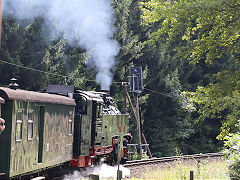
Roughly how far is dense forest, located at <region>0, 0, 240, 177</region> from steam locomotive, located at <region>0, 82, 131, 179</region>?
3.14 meters

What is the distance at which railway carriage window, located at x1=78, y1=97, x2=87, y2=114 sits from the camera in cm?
1566

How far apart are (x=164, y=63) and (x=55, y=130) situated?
969 inches

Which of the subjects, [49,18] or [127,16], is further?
[127,16]

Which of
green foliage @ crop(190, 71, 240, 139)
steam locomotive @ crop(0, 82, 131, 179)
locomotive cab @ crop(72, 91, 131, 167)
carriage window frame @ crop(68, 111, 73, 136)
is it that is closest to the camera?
steam locomotive @ crop(0, 82, 131, 179)

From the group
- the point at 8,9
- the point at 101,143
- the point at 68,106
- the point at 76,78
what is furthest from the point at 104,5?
the point at 68,106

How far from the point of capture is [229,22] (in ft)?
49.8

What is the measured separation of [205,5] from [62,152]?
6642mm

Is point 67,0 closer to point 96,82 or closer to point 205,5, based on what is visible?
point 96,82

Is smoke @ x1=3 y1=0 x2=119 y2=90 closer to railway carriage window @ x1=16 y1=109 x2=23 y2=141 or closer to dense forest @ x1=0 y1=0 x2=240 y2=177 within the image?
dense forest @ x1=0 y1=0 x2=240 y2=177

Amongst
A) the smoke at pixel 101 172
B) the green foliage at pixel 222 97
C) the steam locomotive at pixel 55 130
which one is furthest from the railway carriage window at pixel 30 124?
the green foliage at pixel 222 97

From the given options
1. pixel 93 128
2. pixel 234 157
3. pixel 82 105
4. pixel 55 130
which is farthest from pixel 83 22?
pixel 234 157

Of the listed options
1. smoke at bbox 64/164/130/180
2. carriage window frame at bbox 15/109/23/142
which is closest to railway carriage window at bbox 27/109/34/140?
carriage window frame at bbox 15/109/23/142

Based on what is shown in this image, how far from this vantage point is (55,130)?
44.0 ft

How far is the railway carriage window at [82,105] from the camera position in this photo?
15663 millimetres
